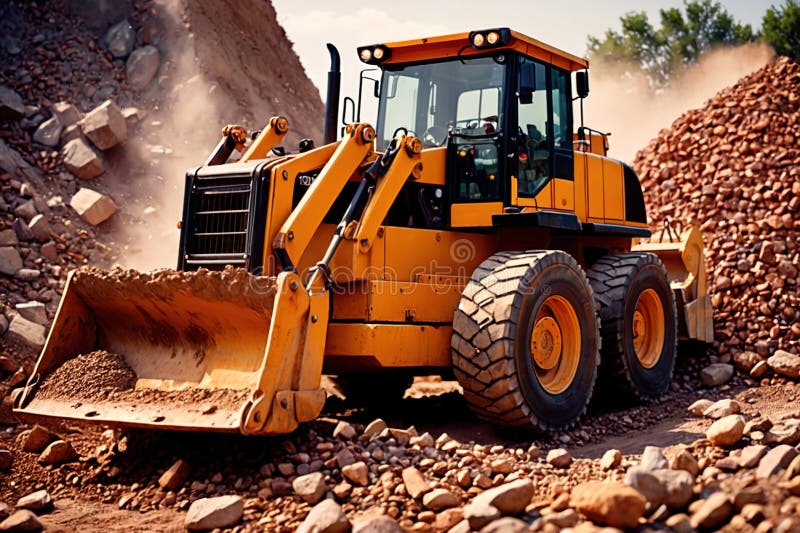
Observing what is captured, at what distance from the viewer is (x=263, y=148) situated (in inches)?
292

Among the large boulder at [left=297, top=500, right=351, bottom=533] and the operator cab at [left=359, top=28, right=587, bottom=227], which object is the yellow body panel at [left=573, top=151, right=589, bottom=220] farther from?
the large boulder at [left=297, top=500, right=351, bottom=533]

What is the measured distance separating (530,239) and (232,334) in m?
2.97

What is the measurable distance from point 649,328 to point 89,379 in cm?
539

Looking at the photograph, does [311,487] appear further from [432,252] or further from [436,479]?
[432,252]

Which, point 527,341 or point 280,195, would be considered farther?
point 527,341

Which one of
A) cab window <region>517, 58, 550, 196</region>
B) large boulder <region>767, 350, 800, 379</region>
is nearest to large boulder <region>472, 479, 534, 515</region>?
cab window <region>517, 58, 550, 196</region>

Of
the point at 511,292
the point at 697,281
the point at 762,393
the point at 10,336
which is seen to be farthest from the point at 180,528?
the point at 697,281

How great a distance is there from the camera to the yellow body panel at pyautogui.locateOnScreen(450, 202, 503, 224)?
703 cm

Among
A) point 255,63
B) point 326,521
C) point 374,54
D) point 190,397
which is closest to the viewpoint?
point 326,521

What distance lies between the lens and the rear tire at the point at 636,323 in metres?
7.71

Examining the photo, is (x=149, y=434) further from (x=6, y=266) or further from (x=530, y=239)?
(x=6, y=266)

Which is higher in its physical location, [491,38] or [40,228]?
[491,38]

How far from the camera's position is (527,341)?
20.5ft

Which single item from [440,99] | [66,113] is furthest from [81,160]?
[440,99]
